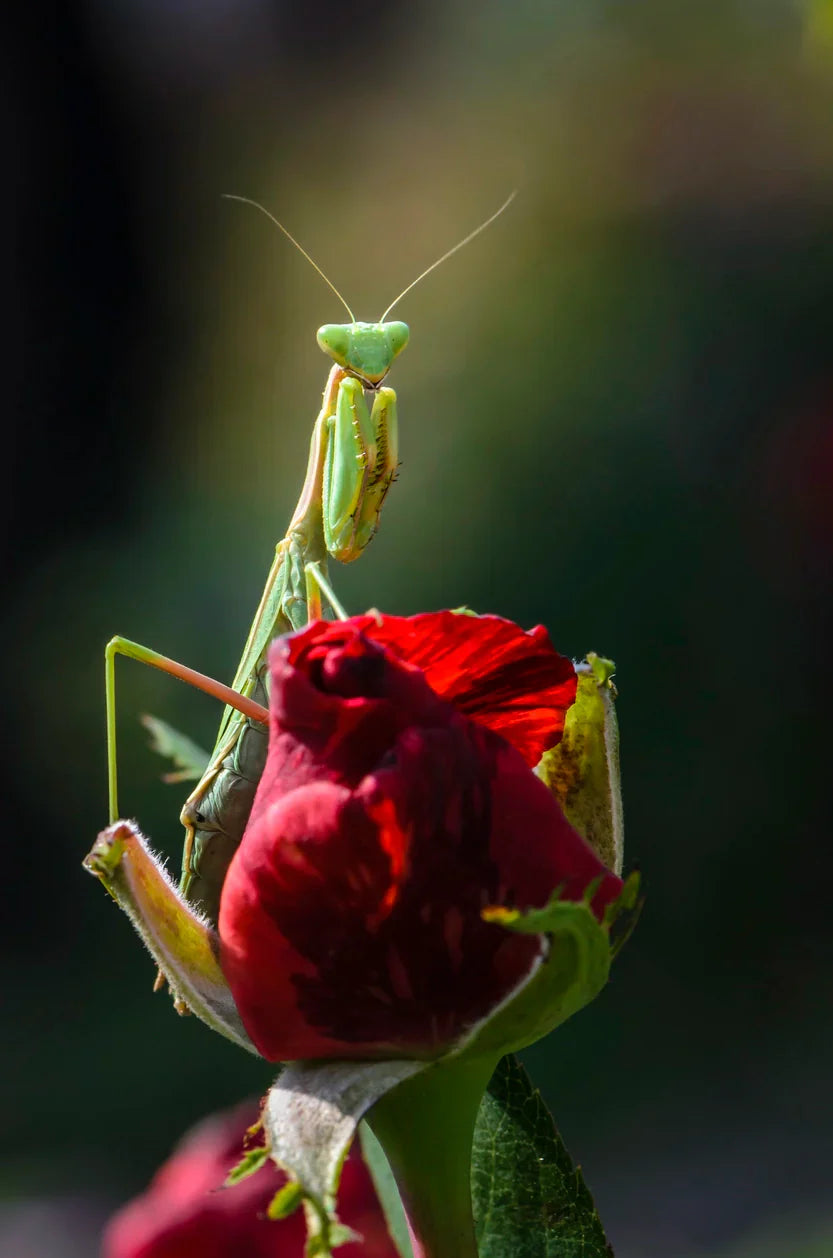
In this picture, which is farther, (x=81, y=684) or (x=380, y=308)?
(x=380, y=308)

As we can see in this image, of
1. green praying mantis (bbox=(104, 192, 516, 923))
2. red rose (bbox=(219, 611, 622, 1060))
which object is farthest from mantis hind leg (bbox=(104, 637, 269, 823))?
red rose (bbox=(219, 611, 622, 1060))

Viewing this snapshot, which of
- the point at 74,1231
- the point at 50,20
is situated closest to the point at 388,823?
the point at 74,1231

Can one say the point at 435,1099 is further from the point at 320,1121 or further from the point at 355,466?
the point at 355,466

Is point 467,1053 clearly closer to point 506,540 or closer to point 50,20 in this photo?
point 506,540

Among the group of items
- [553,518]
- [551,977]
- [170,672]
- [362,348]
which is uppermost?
[553,518]

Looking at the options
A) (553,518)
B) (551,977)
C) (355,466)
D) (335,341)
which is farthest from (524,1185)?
(553,518)

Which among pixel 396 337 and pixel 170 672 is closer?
pixel 170 672

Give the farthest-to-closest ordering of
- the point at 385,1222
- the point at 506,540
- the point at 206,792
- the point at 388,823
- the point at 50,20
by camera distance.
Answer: the point at 50,20 < the point at 506,540 < the point at 206,792 < the point at 385,1222 < the point at 388,823
